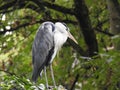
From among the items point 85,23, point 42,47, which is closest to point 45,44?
point 42,47

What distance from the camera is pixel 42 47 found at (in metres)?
6.70

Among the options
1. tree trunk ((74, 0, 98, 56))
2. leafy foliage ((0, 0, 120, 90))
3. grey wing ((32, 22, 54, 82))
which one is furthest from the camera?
leafy foliage ((0, 0, 120, 90))

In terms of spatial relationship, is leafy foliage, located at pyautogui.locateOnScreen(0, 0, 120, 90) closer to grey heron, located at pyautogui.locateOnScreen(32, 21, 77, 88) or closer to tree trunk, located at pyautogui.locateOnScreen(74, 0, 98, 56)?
tree trunk, located at pyautogui.locateOnScreen(74, 0, 98, 56)

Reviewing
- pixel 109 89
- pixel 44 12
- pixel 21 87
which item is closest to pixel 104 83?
pixel 109 89

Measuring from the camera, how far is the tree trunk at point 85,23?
7.55 meters

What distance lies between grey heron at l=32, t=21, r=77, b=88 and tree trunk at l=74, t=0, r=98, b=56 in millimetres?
749

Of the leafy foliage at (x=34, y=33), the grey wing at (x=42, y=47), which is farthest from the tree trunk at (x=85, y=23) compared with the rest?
the grey wing at (x=42, y=47)

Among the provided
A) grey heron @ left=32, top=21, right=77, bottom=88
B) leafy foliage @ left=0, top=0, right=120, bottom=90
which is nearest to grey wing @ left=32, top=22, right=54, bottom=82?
grey heron @ left=32, top=21, right=77, bottom=88

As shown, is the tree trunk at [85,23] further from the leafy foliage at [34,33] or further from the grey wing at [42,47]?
the grey wing at [42,47]

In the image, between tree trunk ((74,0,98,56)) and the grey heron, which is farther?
tree trunk ((74,0,98,56))

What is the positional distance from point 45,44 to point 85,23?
48.0 inches

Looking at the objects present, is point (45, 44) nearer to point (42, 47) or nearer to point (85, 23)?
point (42, 47)

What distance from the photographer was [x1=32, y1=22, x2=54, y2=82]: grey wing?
258 inches

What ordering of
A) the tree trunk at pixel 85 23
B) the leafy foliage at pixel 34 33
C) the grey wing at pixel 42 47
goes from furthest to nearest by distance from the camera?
1. the leafy foliage at pixel 34 33
2. the tree trunk at pixel 85 23
3. the grey wing at pixel 42 47
